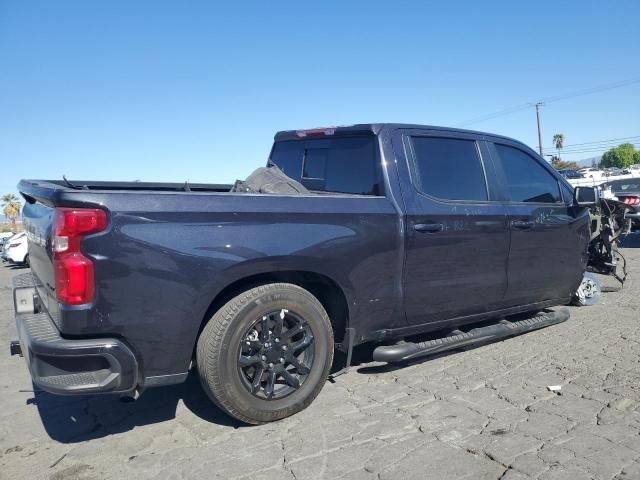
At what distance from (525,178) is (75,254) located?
3782 millimetres

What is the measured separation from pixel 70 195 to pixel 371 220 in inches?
72.1

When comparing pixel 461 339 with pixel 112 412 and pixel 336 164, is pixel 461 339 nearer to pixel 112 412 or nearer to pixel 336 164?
pixel 336 164

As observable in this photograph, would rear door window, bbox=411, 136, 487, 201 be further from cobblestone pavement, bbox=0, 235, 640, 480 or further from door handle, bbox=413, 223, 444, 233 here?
cobblestone pavement, bbox=0, 235, 640, 480

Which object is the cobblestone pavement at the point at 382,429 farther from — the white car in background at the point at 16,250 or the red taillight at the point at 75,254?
the white car in background at the point at 16,250

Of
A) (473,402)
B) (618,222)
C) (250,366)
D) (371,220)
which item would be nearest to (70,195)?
(250,366)

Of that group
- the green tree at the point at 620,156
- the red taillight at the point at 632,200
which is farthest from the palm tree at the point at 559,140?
the red taillight at the point at 632,200

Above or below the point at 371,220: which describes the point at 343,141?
above

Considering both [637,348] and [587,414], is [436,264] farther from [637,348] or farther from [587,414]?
[637,348]

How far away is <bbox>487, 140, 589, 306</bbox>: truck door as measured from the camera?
4430mm

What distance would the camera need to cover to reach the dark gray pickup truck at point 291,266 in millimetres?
2643

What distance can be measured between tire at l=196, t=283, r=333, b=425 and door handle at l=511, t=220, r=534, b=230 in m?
2.00

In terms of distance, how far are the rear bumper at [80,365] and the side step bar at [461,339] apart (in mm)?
1745

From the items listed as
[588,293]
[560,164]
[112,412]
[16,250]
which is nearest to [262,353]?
[112,412]

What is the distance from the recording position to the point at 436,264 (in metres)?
3.82
